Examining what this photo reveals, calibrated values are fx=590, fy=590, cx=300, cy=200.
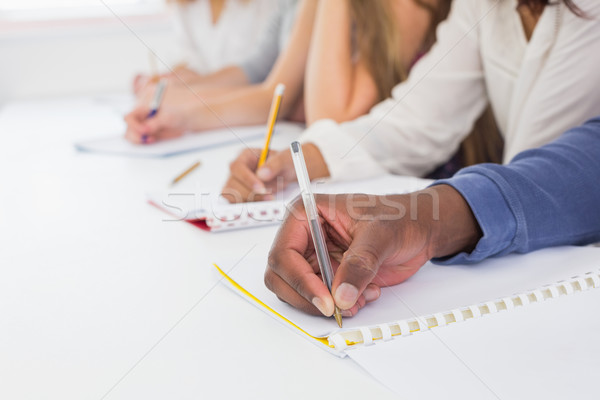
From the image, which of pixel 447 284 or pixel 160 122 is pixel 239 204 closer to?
pixel 447 284

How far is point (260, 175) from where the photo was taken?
72cm

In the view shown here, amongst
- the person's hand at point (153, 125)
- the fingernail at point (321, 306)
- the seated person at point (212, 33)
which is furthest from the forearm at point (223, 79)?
the fingernail at point (321, 306)

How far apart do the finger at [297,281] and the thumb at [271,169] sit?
0.28m

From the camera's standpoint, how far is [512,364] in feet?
1.15

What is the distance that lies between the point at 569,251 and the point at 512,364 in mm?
199

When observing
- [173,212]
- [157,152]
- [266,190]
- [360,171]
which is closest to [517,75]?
[360,171]

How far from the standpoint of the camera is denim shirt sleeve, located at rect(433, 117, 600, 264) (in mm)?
491

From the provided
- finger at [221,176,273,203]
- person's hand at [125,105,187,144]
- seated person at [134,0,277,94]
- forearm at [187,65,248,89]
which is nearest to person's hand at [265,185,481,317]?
finger at [221,176,273,203]

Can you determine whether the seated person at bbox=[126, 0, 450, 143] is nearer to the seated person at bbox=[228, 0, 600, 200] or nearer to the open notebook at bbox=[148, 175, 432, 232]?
the seated person at bbox=[228, 0, 600, 200]

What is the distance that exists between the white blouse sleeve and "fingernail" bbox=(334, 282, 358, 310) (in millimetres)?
425

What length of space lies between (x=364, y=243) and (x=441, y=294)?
74 mm

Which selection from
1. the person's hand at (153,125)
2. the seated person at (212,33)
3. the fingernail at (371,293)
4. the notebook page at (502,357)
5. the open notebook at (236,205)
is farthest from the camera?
the seated person at (212,33)

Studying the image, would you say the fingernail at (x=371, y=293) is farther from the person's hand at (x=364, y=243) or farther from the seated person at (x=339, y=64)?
the seated person at (x=339, y=64)

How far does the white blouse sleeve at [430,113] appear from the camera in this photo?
2.70 feet
